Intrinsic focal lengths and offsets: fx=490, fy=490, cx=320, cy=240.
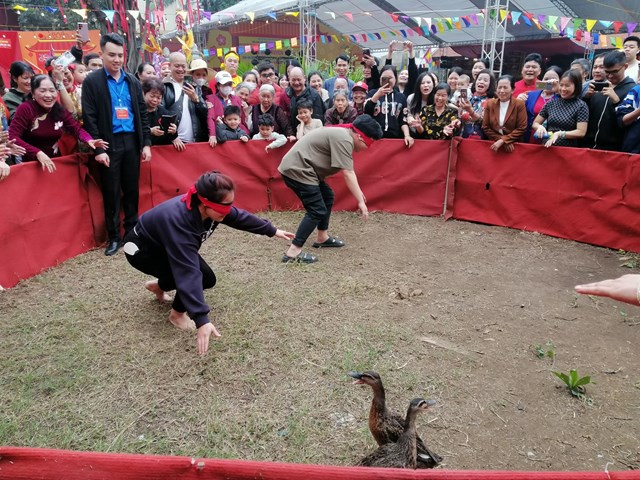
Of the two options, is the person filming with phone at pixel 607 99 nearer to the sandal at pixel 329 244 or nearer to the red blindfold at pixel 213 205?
the sandal at pixel 329 244

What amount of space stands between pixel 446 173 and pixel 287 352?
420 centimetres

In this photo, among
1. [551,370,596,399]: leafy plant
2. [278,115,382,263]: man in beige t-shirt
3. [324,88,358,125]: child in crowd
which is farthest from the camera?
[324,88,358,125]: child in crowd

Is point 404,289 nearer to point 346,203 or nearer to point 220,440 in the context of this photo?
point 220,440

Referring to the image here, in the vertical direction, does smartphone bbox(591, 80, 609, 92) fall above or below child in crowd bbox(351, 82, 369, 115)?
above

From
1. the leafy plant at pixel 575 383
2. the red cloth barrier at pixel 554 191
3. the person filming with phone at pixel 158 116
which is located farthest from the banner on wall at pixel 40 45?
the leafy plant at pixel 575 383

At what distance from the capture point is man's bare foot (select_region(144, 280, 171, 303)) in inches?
160

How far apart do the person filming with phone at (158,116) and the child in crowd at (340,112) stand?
209 cm

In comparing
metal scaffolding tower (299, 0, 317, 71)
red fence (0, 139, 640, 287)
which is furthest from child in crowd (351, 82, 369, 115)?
metal scaffolding tower (299, 0, 317, 71)

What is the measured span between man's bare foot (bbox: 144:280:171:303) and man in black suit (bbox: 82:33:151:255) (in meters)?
1.50

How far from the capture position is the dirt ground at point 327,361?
8.72ft

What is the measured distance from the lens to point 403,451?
2193mm

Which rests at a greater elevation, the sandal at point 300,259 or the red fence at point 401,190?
the red fence at point 401,190

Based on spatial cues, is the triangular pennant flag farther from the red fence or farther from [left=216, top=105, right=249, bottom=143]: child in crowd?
the red fence

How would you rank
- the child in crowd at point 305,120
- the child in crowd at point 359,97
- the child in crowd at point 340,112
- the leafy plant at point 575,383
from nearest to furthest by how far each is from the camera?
the leafy plant at point 575,383 < the child in crowd at point 305,120 < the child in crowd at point 340,112 < the child in crowd at point 359,97
